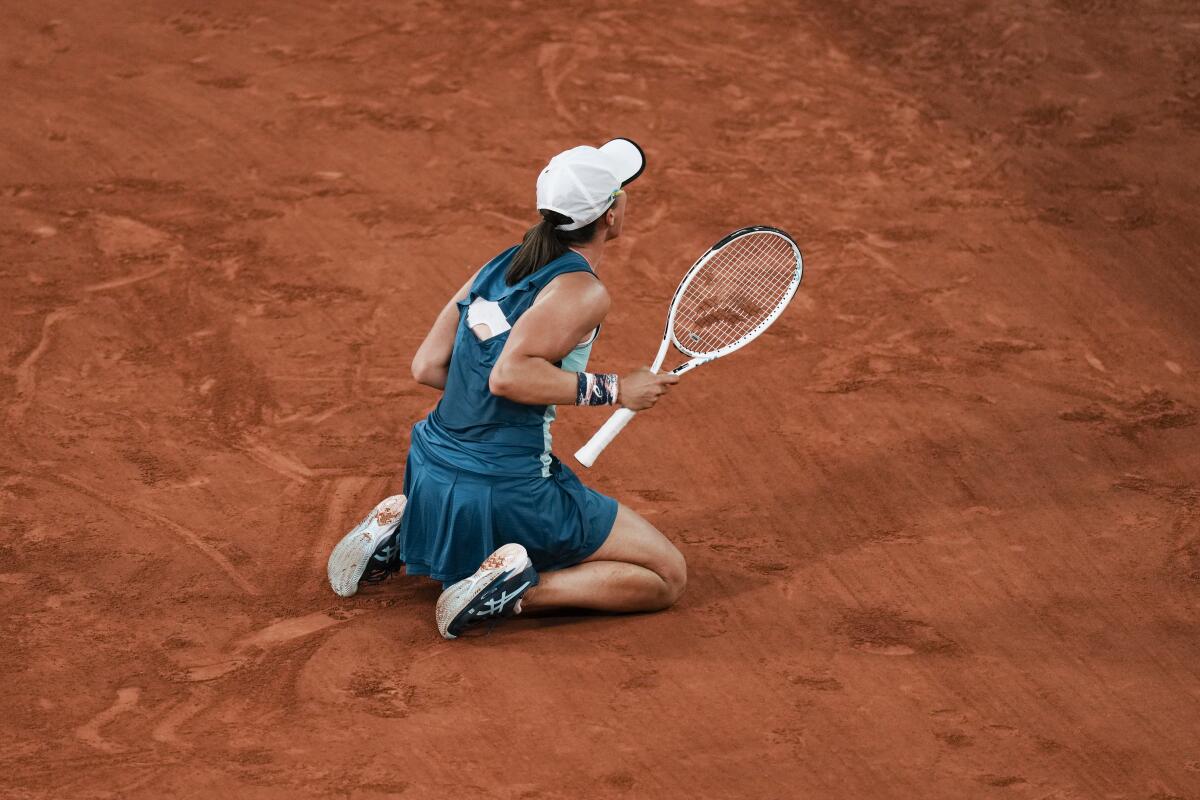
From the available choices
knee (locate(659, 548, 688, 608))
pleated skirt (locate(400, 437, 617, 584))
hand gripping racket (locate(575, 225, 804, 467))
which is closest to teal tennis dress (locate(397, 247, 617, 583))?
pleated skirt (locate(400, 437, 617, 584))

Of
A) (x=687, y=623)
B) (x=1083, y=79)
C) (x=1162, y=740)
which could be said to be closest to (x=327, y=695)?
(x=687, y=623)

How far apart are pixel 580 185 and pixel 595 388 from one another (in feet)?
1.92

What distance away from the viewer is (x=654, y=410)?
19.6 ft

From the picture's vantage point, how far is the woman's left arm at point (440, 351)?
460 cm

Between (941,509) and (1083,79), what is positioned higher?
(1083,79)

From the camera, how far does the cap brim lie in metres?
4.32

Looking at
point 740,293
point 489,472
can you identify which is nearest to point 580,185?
point 489,472

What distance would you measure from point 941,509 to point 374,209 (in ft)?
11.1

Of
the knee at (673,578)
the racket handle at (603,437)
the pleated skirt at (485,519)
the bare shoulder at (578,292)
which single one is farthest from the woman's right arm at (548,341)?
the knee at (673,578)

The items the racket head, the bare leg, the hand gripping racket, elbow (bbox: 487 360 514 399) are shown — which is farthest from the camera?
the racket head

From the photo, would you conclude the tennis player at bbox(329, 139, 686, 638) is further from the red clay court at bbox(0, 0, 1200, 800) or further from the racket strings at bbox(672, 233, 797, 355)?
the racket strings at bbox(672, 233, 797, 355)

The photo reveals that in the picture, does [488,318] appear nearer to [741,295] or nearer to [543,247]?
[543,247]

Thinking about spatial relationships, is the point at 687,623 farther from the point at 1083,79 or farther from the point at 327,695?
the point at 1083,79

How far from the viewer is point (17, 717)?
4.01m
